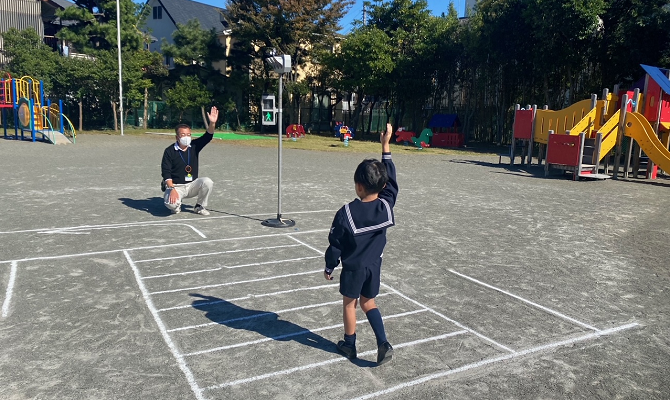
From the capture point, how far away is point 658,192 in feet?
42.1

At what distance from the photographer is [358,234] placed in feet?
11.2

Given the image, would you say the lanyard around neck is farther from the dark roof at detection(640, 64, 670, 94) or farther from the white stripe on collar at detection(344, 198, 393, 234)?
the dark roof at detection(640, 64, 670, 94)

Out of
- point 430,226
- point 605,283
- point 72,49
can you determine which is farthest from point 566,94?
point 72,49

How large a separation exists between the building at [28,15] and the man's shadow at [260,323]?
39.2 metres

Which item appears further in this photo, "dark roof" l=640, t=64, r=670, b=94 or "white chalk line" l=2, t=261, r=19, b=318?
"dark roof" l=640, t=64, r=670, b=94

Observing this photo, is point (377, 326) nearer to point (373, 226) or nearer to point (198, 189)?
point (373, 226)

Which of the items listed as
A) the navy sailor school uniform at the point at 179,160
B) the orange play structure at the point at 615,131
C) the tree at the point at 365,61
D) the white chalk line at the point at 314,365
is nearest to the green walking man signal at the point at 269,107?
the navy sailor school uniform at the point at 179,160

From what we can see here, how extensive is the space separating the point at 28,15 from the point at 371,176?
43854 millimetres

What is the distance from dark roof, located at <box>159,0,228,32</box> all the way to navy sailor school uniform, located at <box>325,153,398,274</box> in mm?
41207

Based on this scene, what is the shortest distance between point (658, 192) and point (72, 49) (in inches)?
1498

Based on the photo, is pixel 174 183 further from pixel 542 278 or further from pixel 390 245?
pixel 542 278

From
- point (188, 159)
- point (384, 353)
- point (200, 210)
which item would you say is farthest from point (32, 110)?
point (384, 353)

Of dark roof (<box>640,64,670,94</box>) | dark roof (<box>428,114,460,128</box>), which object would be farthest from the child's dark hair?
dark roof (<box>428,114,460,128</box>)

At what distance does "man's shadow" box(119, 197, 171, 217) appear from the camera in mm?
8594
